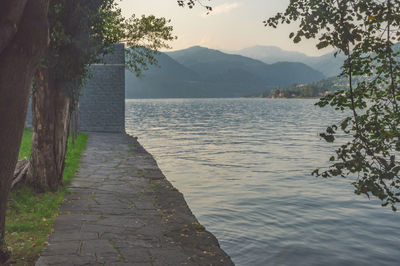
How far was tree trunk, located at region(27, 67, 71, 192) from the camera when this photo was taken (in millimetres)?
8797

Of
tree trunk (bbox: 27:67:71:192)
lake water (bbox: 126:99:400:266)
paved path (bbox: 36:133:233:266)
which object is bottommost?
lake water (bbox: 126:99:400:266)

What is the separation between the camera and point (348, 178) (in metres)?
14.6

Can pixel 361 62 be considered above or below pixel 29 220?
above

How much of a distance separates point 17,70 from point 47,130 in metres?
4.32

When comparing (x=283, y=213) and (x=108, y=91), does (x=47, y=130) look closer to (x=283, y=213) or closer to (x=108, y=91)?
(x=283, y=213)

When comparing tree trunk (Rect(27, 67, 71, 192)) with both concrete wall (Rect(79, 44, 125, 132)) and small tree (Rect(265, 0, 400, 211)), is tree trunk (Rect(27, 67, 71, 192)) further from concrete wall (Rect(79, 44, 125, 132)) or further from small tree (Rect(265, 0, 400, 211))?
concrete wall (Rect(79, 44, 125, 132))

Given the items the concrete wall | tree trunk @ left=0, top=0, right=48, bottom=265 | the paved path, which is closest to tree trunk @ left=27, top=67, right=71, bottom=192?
the paved path

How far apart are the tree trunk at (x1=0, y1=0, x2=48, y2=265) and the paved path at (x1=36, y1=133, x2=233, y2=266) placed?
141cm

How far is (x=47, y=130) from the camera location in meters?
8.89

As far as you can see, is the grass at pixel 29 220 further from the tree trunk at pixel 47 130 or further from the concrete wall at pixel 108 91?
the concrete wall at pixel 108 91

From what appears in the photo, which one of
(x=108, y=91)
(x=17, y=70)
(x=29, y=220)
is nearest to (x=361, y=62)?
(x=17, y=70)

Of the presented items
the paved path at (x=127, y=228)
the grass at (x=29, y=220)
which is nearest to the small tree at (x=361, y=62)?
the paved path at (x=127, y=228)

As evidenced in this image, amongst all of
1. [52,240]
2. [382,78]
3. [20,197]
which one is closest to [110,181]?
A: [20,197]

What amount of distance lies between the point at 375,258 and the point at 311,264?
1273 millimetres
